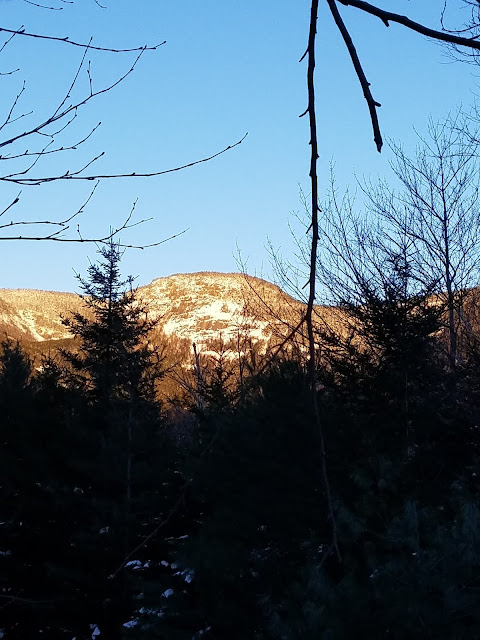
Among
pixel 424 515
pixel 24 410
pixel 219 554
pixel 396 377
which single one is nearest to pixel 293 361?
pixel 396 377

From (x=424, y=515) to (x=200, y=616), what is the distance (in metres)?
5.91

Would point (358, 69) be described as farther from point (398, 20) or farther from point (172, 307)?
point (172, 307)

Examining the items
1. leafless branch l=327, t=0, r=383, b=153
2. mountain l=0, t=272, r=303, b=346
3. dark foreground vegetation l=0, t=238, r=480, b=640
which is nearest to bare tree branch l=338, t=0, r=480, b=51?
leafless branch l=327, t=0, r=383, b=153

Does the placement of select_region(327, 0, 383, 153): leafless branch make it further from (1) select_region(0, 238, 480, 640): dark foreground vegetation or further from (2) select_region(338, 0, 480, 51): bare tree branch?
(1) select_region(0, 238, 480, 640): dark foreground vegetation

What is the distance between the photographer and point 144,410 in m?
17.3

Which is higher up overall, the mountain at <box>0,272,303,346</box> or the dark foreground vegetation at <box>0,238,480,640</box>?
the mountain at <box>0,272,303,346</box>

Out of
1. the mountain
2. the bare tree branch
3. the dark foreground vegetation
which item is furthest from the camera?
the mountain

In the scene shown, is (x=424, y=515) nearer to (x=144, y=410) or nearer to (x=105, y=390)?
(x=144, y=410)

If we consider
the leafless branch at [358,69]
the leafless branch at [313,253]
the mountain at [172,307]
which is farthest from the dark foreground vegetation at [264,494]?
the mountain at [172,307]

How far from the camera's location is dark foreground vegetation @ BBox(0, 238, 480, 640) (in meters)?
5.74

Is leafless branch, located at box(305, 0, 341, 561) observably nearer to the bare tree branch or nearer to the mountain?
the bare tree branch

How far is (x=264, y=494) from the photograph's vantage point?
1224cm

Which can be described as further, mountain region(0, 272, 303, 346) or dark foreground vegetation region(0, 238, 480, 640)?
mountain region(0, 272, 303, 346)

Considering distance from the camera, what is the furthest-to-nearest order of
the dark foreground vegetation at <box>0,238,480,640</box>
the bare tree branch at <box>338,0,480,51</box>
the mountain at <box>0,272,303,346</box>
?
the mountain at <box>0,272,303,346</box>
the dark foreground vegetation at <box>0,238,480,640</box>
the bare tree branch at <box>338,0,480,51</box>
